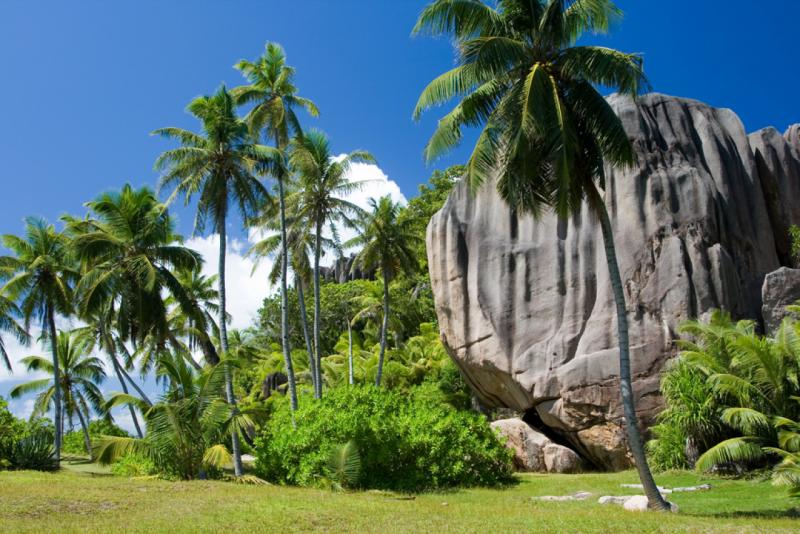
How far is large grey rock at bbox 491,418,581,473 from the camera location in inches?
877

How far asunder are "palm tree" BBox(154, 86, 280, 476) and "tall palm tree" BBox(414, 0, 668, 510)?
37.3 feet

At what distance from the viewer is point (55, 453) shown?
27.7 metres

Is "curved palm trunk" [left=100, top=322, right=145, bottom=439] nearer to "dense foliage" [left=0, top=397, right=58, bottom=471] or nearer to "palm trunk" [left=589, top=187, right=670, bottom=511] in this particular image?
"dense foliage" [left=0, top=397, right=58, bottom=471]

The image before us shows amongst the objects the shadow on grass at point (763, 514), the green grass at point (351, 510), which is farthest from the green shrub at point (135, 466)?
the shadow on grass at point (763, 514)

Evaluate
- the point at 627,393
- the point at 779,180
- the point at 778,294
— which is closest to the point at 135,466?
the point at 627,393

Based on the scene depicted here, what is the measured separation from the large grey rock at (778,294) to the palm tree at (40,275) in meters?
25.5

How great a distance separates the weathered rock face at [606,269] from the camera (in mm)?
21922

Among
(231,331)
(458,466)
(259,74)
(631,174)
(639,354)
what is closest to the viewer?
(458,466)

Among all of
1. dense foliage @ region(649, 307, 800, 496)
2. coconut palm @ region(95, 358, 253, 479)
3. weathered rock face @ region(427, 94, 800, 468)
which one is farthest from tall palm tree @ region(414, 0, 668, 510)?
coconut palm @ region(95, 358, 253, 479)

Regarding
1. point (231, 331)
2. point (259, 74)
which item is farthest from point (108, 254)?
point (231, 331)

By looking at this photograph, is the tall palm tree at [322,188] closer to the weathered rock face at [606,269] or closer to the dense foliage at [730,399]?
the weathered rock face at [606,269]

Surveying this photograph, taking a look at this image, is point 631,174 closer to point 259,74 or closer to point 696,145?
point 696,145

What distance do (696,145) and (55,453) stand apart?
26.3m

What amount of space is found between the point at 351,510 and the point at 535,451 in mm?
11335
